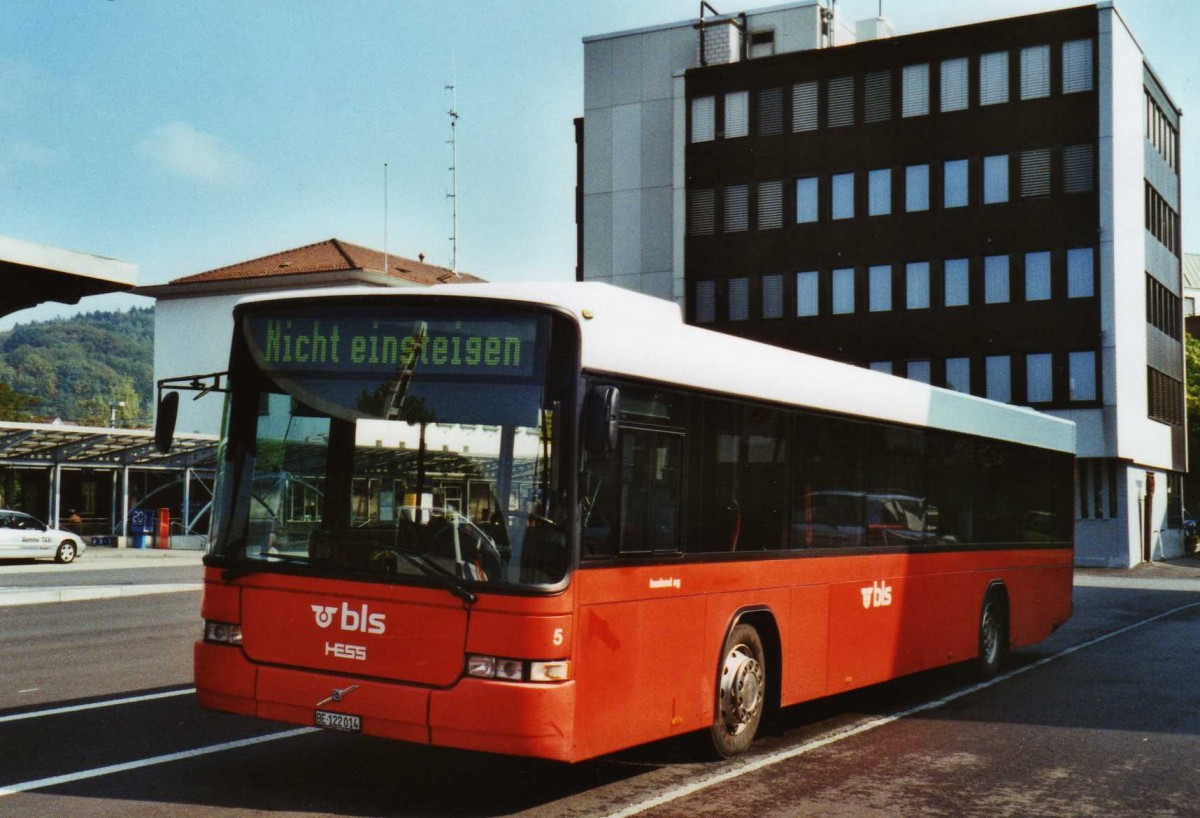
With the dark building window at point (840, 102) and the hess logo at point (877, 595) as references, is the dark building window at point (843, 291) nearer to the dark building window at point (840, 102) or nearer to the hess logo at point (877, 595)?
the dark building window at point (840, 102)

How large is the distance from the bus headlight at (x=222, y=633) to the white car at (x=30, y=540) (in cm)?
3240

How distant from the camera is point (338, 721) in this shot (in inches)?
289

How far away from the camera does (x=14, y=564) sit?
39062 millimetres

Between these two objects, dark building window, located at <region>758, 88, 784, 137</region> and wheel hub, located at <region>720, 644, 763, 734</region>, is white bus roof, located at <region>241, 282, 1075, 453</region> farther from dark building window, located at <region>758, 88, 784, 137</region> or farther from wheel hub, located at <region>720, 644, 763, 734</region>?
dark building window, located at <region>758, 88, 784, 137</region>

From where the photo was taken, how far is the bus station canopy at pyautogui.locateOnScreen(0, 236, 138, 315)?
16.9 meters

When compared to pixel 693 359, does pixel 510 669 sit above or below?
below

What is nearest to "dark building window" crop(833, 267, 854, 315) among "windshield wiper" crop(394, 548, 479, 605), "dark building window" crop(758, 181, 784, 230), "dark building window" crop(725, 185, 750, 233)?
"dark building window" crop(758, 181, 784, 230)

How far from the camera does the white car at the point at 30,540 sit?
37.6 metres

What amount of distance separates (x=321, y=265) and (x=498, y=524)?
213ft

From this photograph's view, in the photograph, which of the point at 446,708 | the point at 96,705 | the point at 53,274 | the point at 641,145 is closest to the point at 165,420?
the point at 446,708

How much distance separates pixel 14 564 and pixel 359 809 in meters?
35.2

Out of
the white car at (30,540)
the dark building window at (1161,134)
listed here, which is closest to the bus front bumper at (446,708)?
the white car at (30,540)

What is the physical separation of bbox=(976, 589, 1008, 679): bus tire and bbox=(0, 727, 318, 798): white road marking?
A: 7.01 metres

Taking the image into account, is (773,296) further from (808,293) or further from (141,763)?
(141,763)
